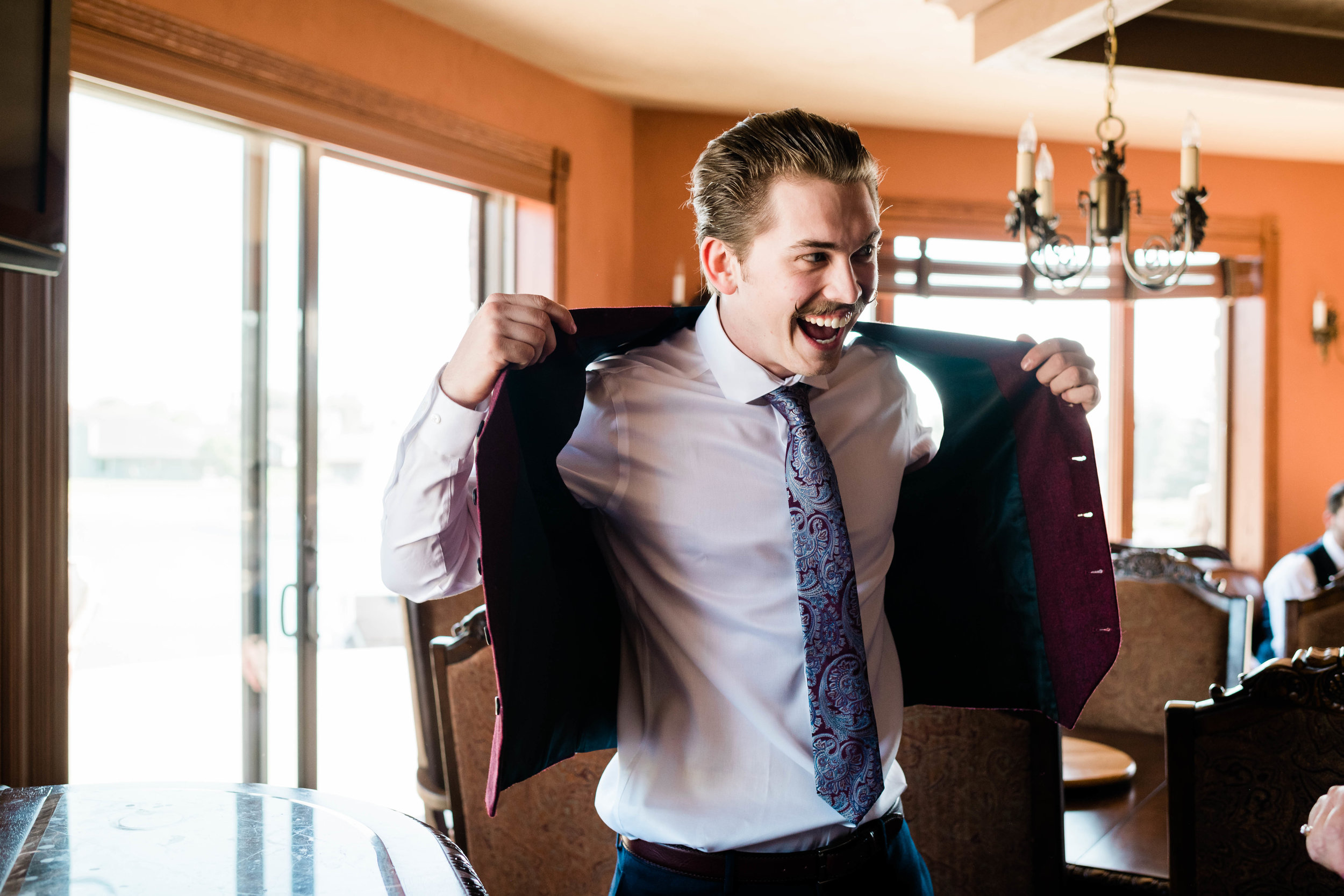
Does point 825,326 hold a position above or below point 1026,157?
below

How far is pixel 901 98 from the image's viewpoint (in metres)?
4.58

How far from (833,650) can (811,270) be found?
44 centimetres

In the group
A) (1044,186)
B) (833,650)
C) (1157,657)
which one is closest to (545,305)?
(833,650)

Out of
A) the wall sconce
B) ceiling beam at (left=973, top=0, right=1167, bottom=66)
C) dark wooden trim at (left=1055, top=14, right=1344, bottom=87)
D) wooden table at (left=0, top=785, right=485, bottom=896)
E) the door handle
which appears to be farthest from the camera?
the wall sconce

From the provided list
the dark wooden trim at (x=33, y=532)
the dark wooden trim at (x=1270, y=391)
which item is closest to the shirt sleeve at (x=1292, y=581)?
the dark wooden trim at (x=1270, y=391)

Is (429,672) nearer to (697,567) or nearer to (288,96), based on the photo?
(697,567)

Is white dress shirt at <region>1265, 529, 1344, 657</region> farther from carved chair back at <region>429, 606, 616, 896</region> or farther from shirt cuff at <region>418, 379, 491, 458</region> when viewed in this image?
shirt cuff at <region>418, 379, 491, 458</region>

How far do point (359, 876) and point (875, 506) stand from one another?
2.44 feet

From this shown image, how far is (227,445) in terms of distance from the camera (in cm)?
321

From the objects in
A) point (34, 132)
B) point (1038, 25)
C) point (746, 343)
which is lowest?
point (746, 343)

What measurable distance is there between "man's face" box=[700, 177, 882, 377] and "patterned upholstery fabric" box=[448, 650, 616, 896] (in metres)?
0.85

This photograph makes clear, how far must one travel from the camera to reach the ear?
1.29m

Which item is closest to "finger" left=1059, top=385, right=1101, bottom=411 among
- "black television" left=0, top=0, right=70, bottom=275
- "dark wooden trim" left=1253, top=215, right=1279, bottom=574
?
"black television" left=0, top=0, right=70, bottom=275

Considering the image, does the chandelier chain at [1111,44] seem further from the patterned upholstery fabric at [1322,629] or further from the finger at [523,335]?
the finger at [523,335]
